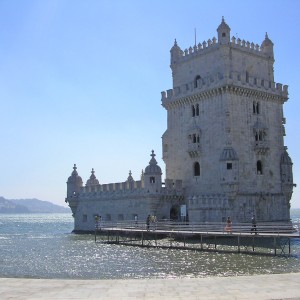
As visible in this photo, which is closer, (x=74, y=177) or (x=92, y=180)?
(x=74, y=177)

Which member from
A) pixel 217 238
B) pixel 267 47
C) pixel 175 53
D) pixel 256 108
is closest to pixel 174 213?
pixel 217 238

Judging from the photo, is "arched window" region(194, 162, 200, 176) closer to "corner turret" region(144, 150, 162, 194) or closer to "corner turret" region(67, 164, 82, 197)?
"corner turret" region(144, 150, 162, 194)

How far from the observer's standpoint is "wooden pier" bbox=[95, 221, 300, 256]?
3572 cm

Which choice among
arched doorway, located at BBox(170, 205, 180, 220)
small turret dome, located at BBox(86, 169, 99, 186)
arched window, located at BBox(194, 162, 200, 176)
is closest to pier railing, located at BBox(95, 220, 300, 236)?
arched doorway, located at BBox(170, 205, 180, 220)

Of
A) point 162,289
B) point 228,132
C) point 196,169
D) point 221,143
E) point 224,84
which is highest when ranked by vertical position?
point 224,84

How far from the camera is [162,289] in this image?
631 inches

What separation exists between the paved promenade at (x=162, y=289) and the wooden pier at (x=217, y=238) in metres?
17.2

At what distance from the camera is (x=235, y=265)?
28.2 metres

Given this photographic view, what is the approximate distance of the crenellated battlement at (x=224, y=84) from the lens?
48.5 m

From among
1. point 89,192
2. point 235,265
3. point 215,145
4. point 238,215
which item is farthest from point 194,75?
point 235,265

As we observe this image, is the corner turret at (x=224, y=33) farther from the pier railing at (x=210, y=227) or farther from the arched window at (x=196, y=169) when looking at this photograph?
the pier railing at (x=210, y=227)

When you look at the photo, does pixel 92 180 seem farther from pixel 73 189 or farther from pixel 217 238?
pixel 217 238

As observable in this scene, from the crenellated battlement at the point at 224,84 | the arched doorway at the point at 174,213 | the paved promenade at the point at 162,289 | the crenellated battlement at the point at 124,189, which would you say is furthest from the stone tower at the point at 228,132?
the paved promenade at the point at 162,289

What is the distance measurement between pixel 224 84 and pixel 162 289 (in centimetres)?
3421
